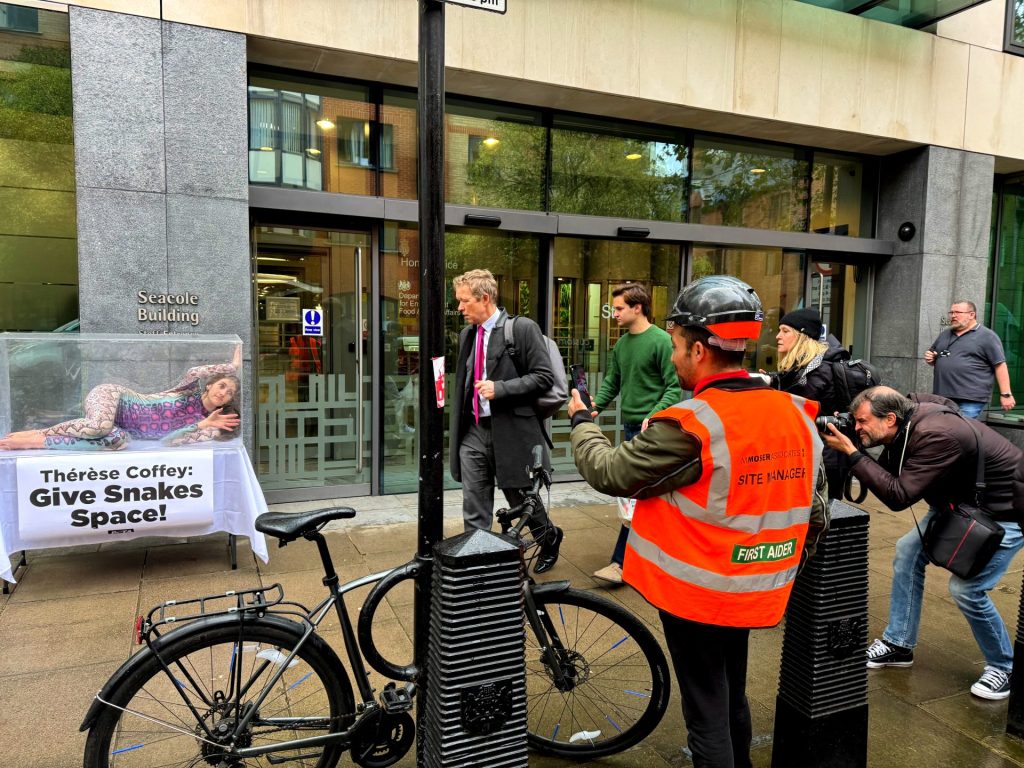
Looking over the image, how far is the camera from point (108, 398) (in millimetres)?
4875

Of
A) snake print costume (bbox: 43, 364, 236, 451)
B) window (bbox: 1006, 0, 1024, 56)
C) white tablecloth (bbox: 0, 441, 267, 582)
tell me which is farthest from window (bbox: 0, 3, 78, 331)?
window (bbox: 1006, 0, 1024, 56)

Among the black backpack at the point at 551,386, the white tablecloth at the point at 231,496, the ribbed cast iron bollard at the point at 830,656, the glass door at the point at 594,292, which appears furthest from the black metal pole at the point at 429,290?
the glass door at the point at 594,292

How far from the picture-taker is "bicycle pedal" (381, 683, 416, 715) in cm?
256

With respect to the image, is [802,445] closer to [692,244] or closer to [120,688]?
[120,688]

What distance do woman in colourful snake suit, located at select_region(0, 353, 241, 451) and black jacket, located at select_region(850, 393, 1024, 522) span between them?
4.21 m

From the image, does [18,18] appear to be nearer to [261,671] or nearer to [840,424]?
[261,671]

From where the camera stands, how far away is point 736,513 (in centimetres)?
203

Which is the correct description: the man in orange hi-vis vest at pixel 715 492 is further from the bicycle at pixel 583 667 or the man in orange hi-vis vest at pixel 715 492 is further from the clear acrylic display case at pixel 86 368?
the clear acrylic display case at pixel 86 368

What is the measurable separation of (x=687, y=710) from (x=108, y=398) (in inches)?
172

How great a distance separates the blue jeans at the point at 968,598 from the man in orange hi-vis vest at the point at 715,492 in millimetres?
1855

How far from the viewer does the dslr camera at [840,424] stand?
10.2ft

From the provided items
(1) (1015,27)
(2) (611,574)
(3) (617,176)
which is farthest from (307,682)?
(1) (1015,27)

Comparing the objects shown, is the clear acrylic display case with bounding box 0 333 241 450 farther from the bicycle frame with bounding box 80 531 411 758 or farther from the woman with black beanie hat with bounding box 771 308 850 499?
the woman with black beanie hat with bounding box 771 308 850 499

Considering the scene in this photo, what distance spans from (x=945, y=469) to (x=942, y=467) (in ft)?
0.07
